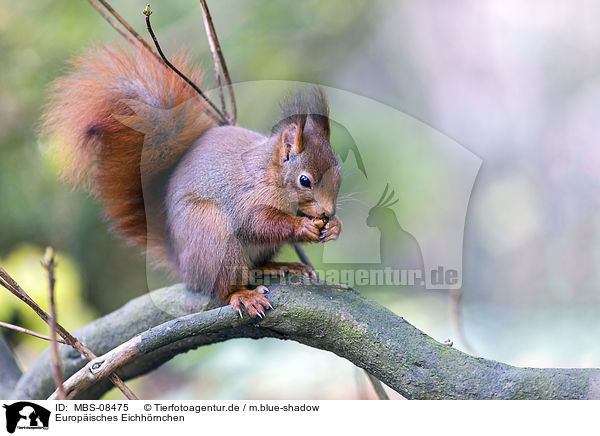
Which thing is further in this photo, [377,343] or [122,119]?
[122,119]

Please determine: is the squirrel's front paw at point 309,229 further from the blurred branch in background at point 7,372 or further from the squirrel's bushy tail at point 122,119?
the blurred branch in background at point 7,372

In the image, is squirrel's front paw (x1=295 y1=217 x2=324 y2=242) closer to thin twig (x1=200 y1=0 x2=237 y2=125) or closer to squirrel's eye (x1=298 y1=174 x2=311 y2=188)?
squirrel's eye (x1=298 y1=174 x2=311 y2=188)

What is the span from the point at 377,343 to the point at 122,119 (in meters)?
0.90

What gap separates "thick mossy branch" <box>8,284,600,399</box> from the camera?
105cm

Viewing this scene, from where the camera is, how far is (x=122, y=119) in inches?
57.2

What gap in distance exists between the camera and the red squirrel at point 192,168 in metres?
1.31

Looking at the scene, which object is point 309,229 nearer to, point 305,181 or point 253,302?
point 305,181

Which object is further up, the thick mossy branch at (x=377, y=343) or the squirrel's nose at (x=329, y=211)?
the squirrel's nose at (x=329, y=211)
